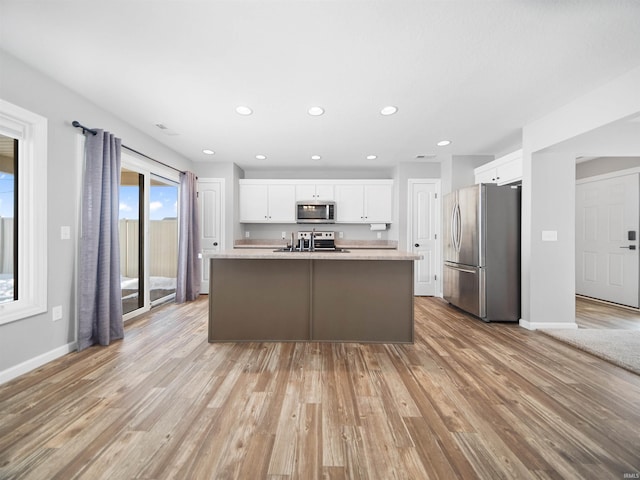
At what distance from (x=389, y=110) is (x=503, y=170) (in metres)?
2.16

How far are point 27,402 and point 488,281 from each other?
459 centimetres

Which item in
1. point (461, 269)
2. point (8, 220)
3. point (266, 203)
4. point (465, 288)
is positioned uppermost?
point (266, 203)

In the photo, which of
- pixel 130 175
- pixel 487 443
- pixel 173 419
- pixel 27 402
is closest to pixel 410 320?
pixel 487 443

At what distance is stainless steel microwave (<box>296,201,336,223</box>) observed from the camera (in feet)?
17.8

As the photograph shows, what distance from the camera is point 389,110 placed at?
3.00m

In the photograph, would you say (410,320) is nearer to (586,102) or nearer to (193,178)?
(586,102)

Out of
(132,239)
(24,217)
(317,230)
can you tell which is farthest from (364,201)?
(24,217)

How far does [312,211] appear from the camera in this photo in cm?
544

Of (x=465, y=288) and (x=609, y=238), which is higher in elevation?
(x=609, y=238)

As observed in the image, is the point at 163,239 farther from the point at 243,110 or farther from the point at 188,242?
the point at 243,110

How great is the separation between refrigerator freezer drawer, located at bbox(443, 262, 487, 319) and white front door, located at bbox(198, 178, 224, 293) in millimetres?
4043

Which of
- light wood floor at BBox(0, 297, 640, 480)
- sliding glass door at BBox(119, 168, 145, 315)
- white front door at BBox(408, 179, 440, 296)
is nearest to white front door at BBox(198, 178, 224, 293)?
sliding glass door at BBox(119, 168, 145, 315)

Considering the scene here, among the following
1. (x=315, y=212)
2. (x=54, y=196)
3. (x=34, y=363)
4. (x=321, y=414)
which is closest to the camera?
(x=321, y=414)

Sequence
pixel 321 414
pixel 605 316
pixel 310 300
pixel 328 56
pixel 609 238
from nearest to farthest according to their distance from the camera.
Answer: pixel 321 414, pixel 328 56, pixel 310 300, pixel 605 316, pixel 609 238
